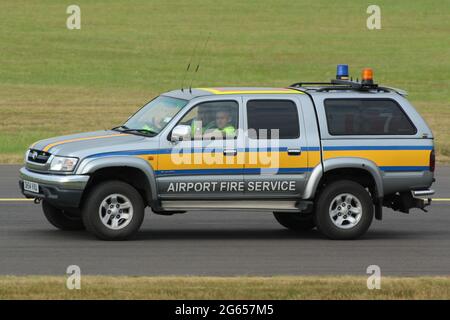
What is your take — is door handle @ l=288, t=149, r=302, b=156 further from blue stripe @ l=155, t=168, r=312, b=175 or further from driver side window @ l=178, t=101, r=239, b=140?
driver side window @ l=178, t=101, r=239, b=140

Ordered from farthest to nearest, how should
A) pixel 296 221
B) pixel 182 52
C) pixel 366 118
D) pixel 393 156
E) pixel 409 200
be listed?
pixel 182 52 → pixel 296 221 → pixel 409 200 → pixel 366 118 → pixel 393 156

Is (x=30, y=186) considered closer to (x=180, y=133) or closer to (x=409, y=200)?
(x=180, y=133)

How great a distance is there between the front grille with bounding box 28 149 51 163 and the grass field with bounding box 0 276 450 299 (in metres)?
2.58

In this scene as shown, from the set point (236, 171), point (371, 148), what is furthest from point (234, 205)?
point (371, 148)

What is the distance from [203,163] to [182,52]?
4058 cm

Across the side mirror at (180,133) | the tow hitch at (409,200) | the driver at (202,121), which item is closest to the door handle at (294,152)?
the driver at (202,121)

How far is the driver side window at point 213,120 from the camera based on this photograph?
43.4ft

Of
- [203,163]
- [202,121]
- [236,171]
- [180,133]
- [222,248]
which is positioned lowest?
[222,248]

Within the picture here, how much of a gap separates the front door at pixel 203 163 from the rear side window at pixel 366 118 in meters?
1.16

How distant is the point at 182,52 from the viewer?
175ft

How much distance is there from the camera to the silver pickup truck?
1299 cm

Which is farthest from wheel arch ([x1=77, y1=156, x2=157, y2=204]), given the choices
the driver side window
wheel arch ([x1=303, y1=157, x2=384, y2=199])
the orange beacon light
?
the orange beacon light

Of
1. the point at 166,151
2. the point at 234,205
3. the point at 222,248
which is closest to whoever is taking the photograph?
the point at 222,248

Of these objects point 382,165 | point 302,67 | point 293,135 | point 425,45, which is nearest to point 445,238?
point 382,165
